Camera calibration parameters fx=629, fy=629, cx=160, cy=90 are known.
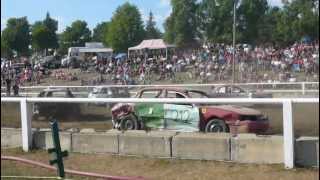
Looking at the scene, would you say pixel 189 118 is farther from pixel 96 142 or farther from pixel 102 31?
pixel 102 31

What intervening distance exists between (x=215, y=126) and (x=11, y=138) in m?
3.87

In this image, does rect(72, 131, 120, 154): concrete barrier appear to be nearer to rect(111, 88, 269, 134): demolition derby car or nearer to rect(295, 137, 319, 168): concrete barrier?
rect(111, 88, 269, 134): demolition derby car

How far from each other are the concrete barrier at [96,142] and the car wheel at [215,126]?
2301 mm

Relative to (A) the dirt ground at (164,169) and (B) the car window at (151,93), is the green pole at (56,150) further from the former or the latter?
(B) the car window at (151,93)

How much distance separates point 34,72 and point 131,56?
12.0 ft

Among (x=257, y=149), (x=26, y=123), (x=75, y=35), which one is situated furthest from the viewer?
(x=75, y=35)

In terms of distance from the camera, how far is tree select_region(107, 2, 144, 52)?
12.1 metres

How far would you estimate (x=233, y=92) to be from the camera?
15.2 metres

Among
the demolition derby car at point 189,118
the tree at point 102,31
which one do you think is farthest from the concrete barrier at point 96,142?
the tree at point 102,31

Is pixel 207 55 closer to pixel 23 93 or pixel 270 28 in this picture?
pixel 270 28

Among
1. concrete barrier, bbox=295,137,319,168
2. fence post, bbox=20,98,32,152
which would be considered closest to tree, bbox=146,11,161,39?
fence post, bbox=20,98,32,152

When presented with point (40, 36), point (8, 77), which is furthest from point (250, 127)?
point (8, 77)

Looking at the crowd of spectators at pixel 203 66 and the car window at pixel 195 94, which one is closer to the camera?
the crowd of spectators at pixel 203 66

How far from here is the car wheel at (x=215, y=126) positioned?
40.0 feet
